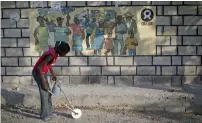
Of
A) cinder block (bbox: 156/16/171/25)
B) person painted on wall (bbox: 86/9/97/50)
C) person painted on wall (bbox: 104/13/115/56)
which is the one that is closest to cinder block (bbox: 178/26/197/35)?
cinder block (bbox: 156/16/171/25)

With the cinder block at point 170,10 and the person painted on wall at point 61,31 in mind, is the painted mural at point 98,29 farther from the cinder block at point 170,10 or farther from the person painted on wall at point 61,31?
the cinder block at point 170,10

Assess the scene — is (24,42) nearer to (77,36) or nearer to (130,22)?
(77,36)

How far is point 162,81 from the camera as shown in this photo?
7.81m

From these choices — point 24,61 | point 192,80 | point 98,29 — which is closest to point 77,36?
point 98,29

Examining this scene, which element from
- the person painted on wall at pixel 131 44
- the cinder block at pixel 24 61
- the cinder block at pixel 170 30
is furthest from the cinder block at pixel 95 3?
the cinder block at pixel 24 61

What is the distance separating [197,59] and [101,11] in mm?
2226

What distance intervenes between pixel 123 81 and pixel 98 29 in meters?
1.22

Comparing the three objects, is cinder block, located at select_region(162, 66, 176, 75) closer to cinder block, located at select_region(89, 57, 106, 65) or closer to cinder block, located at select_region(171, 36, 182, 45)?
cinder block, located at select_region(171, 36, 182, 45)

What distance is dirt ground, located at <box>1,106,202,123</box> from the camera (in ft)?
20.7

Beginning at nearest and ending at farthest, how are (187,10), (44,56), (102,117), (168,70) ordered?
1. (44,56)
2. (102,117)
3. (187,10)
4. (168,70)

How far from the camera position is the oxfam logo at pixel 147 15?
24.9ft

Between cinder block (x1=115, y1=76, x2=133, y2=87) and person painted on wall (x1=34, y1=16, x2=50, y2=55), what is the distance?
1660mm

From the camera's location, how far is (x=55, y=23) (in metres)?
7.71

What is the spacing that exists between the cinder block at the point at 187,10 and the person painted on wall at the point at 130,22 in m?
0.95
